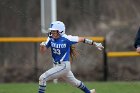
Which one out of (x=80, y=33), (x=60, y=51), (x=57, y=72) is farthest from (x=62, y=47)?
(x=80, y=33)

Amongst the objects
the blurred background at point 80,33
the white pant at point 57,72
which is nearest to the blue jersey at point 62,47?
the white pant at point 57,72

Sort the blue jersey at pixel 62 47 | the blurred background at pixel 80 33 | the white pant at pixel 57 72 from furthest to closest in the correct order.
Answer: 1. the blurred background at pixel 80 33
2. the blue jersey at pixel 62 47
3. the white pant at pixel 57 72

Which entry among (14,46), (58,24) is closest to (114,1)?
(14,46)

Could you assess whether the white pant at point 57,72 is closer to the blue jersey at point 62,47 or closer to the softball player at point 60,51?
the softball player at point 60,51

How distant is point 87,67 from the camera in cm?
2048

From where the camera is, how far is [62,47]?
41.4 feet

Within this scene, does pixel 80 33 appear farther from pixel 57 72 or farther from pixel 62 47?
pixel 57 72

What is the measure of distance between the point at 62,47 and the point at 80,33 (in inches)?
323

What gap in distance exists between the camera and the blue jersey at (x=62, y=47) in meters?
12.6

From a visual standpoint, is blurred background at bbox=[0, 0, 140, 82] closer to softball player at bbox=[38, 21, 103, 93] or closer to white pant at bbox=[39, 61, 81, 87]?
softball player at bbox=[38, 21, 103, 93]

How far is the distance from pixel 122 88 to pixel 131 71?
515 cm

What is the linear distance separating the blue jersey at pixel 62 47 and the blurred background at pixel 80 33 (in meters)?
7.13

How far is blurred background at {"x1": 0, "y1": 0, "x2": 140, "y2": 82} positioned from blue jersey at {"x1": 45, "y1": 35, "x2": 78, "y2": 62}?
713cm

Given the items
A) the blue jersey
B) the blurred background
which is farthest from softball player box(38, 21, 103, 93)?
the blurred background
